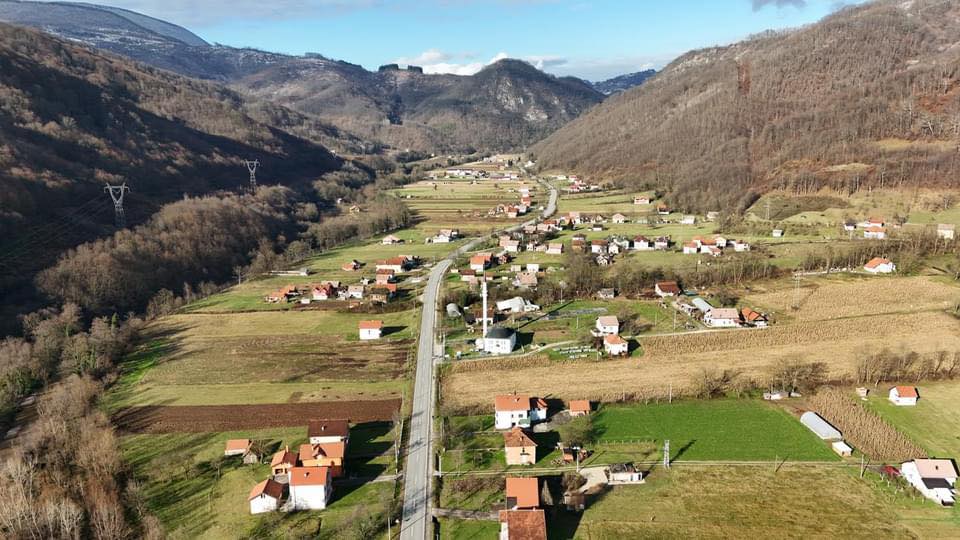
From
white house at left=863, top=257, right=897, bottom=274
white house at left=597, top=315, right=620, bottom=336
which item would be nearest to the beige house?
white house at left=597, top=315, right=620, bottom=336

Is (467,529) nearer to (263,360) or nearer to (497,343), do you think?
(497,343)

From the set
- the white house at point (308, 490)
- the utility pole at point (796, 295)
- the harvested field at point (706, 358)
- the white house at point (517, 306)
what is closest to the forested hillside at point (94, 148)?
the white house at point (308, 490)

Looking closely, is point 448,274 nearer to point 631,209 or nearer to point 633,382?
point 633,382

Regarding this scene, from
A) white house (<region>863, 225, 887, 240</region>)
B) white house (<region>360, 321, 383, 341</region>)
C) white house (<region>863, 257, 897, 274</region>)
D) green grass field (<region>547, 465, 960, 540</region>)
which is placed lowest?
green grass field (<region>547, 465, 960, 540</region>)

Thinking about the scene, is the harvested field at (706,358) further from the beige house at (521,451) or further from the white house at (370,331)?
the white house at (370,331)

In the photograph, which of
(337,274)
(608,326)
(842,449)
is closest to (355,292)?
(337,274)

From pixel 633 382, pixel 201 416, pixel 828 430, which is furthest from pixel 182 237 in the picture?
pixel 828 430

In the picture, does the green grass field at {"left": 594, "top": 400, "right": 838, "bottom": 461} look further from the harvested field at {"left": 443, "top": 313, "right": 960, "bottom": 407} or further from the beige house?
the beige house
